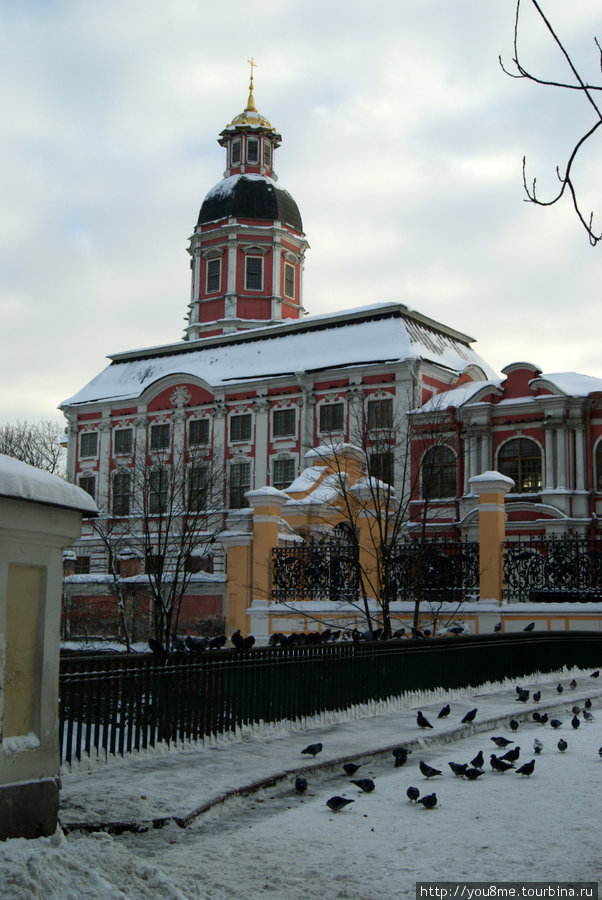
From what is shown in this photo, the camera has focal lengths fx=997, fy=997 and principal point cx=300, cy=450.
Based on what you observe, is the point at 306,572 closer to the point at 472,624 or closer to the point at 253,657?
the point at 472,624

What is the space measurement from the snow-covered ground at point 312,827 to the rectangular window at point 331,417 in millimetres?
33984

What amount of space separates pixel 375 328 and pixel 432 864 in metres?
40.6

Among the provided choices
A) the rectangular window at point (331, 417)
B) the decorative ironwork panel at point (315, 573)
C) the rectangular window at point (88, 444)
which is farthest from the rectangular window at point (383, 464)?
the rectangular window at point (88, 444)

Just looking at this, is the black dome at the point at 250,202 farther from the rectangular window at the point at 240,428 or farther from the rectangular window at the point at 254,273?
the rectangular window at the point at 240,428

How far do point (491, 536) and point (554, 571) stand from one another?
1298mm

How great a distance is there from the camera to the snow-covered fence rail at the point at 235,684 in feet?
27.4

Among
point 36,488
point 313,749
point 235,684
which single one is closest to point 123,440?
point 235,684

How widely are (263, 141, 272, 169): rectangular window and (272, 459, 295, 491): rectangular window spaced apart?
2220cm

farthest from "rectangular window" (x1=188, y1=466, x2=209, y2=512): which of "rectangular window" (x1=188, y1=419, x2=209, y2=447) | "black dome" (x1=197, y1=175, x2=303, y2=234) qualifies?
"black dome" (x1=197, y1=175, x2=303, y2=234)

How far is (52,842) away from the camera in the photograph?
5418 millimetres

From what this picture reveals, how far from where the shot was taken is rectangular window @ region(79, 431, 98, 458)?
51.4m

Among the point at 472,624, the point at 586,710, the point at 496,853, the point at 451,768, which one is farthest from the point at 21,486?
the point at 472,624

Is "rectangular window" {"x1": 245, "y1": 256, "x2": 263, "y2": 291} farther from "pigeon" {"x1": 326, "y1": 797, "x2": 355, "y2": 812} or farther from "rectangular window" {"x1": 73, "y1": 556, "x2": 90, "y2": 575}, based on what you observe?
"pigeon" {"x1": 326, "y1": 797, "x2": 355, "y2": 812}

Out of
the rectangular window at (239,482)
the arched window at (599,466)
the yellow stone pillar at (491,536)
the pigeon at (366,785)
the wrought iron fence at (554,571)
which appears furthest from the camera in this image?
the rectangular window at (239,482)
